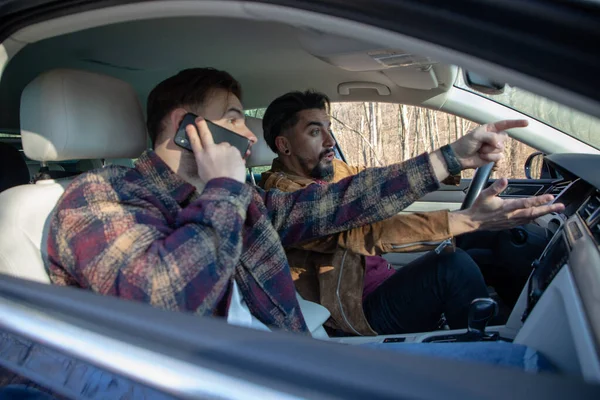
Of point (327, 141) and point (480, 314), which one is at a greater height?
point (327, 141)

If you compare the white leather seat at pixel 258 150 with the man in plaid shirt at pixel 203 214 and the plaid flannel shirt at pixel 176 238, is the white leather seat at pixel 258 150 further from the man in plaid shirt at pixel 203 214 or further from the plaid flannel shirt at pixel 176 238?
the plaid flannel shirt at pixel 176 238

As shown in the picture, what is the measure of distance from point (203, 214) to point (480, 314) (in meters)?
1.10

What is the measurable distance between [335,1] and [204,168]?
73cm

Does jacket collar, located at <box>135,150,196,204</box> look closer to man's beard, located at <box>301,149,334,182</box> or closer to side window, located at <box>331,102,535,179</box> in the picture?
man's beard, located at <box>301,149,334,182</box>

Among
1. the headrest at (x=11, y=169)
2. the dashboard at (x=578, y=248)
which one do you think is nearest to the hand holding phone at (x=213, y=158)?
the dashboard at (x=578, y=248)

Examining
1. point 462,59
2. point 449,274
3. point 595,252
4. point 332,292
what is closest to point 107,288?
point 462,59

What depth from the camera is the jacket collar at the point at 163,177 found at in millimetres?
1438

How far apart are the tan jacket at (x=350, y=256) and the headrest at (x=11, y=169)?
127 cm

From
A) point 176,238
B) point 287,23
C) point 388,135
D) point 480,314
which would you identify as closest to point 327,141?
point 480,314

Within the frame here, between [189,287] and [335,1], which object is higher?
[335,1]

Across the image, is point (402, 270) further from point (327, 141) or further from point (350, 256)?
point (327, 141)

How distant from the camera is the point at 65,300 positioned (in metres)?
0.84

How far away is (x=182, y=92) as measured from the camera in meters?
1.56

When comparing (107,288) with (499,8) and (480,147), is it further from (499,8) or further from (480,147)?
(480,147)
